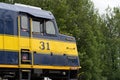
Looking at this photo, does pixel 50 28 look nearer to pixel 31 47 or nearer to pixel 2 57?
pixel 31 47

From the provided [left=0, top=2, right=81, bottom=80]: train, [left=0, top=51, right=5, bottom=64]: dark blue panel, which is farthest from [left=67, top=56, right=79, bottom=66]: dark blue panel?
[left=0, top=51, right=5, bottom=64]: dark blue panel

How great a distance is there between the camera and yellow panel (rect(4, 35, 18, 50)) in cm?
1527

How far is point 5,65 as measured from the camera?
49.9 ft

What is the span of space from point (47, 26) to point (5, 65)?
9.11ft

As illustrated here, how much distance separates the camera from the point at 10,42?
50.5ft

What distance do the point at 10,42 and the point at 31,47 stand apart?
105 cm

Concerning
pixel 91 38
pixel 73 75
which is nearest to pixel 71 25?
pixel 91 38

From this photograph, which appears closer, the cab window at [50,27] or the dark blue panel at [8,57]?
the dark blue panel at [8,57]

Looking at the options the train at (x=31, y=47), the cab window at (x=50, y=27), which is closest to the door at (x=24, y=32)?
the train at (x=31, y=47)

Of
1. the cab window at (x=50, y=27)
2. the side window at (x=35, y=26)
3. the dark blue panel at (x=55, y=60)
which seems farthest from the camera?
the cab window at (x=50, y=27)

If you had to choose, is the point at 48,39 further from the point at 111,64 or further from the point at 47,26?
the point at 111,64

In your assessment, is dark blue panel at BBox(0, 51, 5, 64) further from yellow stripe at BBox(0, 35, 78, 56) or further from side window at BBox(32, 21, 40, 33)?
side window at BBox(32, 21, 40, 33)

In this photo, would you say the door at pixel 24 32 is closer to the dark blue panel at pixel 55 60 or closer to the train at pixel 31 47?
the train at pixel 31 47

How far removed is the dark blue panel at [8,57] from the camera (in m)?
15.1
